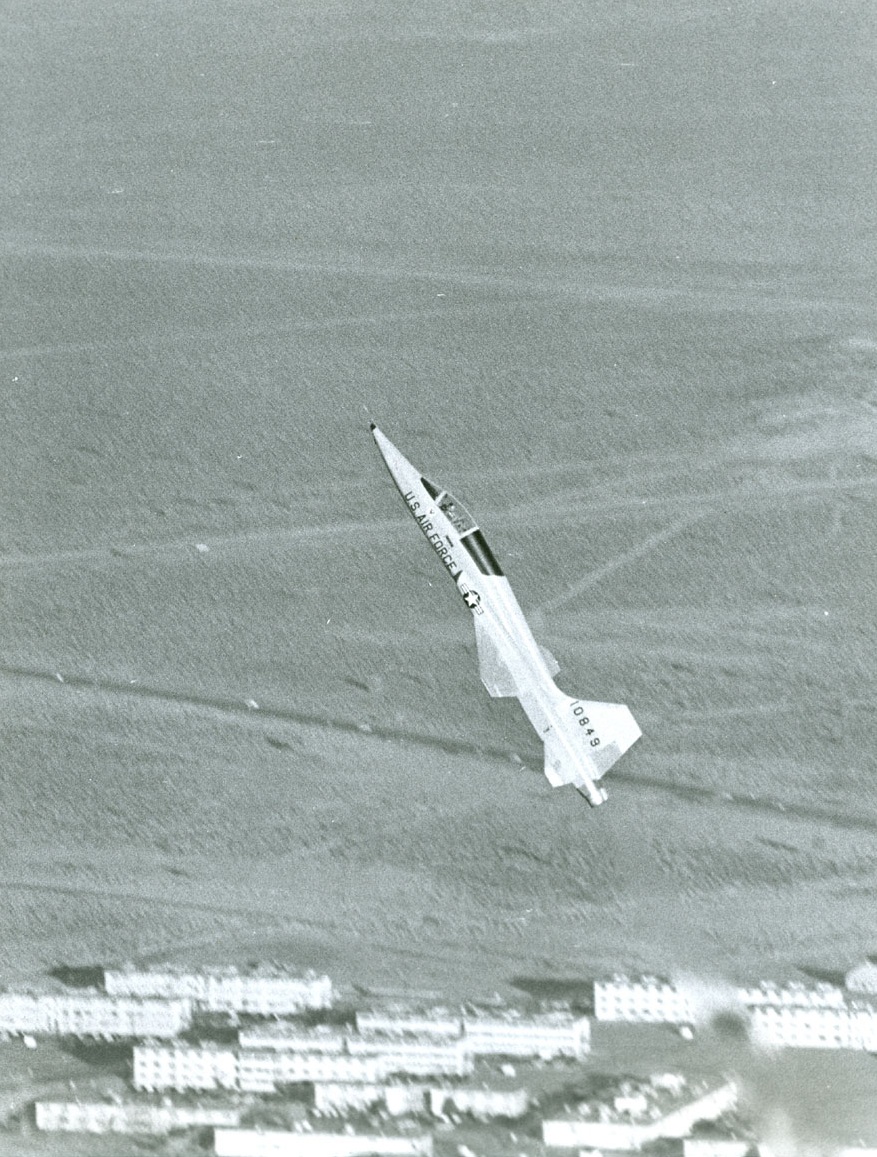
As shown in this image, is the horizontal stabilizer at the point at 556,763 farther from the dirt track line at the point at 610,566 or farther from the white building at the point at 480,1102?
the white building at the point at 480,1102

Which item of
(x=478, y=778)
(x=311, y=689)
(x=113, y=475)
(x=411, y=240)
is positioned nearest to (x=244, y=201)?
(x=411, y=240)

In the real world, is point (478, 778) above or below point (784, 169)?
below

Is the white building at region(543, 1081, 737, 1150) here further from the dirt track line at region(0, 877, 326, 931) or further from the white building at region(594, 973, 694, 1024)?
the dirt track line at region(0, 877, 326, 931)

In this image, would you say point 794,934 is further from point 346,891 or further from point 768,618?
point 346,891

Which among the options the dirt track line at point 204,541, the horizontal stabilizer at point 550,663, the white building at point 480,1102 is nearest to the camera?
the white building at point 480,1102

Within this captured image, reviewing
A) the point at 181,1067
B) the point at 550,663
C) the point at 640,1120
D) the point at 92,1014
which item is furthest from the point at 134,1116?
the point at 550,663

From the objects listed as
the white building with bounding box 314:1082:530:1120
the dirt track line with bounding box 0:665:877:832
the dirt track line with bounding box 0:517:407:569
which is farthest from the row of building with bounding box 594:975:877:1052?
the dirt track line with bounding box 0:517:407:569

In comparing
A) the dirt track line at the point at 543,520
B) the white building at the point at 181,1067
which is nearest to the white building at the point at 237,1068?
the white building at the point at 181,1067
